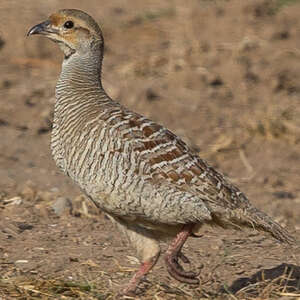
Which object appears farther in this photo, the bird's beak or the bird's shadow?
the bird's beak

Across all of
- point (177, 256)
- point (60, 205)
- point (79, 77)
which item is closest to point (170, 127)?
point (60, 205)

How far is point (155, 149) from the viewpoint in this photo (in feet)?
19.4

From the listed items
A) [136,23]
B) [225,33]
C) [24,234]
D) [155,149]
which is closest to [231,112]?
[225,33]

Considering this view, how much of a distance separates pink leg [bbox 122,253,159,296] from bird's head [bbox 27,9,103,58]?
157 cm

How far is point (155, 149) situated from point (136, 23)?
820 cm

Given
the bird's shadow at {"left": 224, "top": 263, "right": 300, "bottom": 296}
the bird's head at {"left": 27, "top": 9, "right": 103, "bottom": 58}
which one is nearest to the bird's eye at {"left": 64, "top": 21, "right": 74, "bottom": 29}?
the bird's head at {"left": 27, "top": 9, "right": 103, "bottom": 58}

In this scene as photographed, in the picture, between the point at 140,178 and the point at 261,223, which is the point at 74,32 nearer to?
the point at 140,178

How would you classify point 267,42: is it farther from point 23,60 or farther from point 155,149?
point 155,149

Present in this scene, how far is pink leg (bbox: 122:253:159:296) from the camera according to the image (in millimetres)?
5945

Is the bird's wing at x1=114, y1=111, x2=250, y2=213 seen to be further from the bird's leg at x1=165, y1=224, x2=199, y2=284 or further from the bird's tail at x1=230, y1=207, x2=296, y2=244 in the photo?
the bird's leg at x1=165, y1=224, x2=199, y2=284

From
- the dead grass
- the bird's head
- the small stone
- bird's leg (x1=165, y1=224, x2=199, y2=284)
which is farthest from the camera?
the small stone

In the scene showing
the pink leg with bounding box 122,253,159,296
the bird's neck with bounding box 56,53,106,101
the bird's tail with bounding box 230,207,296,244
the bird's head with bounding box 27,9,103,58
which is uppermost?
the bird's head with bounding box 27,9,103,58

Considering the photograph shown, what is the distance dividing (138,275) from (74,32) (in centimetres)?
179

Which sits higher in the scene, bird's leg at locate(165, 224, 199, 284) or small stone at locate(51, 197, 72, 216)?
bird's leg at locate(165, 224, 199, 284)
